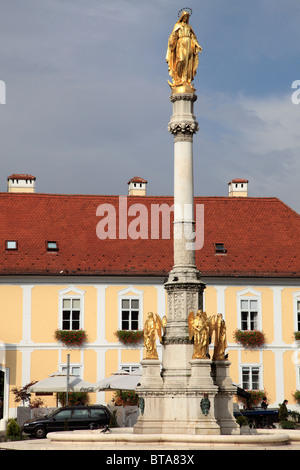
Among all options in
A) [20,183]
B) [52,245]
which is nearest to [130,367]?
[52,245]

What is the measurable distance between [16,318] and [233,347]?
10.8 m

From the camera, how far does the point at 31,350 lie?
4288 centimetres

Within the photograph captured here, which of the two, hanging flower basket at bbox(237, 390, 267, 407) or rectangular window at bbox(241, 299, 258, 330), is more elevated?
rectangular window at bbox(241, 299, 258, 330)

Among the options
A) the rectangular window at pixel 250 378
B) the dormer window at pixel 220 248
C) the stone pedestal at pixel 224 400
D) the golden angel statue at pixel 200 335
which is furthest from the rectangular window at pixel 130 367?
the golden angel statue at pixel 200 335

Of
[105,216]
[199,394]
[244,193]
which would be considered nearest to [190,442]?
[199,394]

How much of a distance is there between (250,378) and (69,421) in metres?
13.3

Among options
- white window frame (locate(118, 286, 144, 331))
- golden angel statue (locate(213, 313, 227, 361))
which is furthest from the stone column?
white window frame (locate(118, 286, 144, 331))

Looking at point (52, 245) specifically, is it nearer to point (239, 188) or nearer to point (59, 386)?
point (59, 386)

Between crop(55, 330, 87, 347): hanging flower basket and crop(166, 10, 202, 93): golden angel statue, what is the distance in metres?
17.7

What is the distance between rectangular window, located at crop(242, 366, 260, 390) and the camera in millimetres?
43906

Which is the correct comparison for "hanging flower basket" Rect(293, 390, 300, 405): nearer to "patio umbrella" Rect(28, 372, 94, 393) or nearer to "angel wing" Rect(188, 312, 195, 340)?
"patio umbrella" Rect(28, 372, 94, 393)

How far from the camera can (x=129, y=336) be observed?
4325 cm
